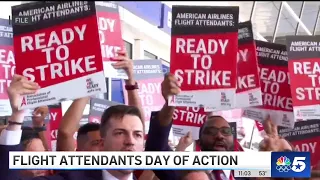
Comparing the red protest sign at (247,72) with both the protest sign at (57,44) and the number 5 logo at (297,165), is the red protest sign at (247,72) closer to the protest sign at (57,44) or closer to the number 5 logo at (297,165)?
the protest sign at (57,44)

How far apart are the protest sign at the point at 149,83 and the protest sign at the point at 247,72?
1368mm

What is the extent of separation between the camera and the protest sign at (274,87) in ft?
20.4

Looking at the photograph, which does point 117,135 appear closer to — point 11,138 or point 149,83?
point 11,138

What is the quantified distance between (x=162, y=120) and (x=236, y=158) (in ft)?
1.77

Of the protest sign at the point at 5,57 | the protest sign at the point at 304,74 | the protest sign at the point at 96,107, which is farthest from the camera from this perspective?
the protest sign at the point at 96,107

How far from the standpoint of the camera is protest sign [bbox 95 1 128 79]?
5.06m

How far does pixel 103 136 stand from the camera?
11.7 feet

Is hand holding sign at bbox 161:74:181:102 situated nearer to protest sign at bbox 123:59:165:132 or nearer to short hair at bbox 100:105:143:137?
short hair at bbox 100:105:143:137

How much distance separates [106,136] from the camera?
3.53m

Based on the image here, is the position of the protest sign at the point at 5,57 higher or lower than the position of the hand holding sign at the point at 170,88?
higher

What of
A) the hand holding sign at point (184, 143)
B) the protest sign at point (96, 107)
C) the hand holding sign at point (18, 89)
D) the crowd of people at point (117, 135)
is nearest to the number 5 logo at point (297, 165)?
the crowd of people at point (117, 135)

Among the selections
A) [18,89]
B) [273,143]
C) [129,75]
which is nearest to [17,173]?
[18,89]

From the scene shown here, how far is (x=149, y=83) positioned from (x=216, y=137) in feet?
9.18

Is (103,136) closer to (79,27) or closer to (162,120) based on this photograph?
(162,120)
